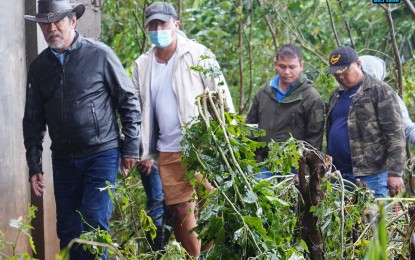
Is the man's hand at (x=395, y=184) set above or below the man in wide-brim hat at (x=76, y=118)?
below

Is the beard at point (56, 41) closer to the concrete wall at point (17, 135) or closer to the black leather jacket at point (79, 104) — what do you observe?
the black leather jacket at point (79, 104)

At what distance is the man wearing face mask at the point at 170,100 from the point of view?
7383mm

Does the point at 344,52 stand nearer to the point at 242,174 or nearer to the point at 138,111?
the point at 138,111

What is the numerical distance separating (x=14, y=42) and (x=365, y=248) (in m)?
3.75

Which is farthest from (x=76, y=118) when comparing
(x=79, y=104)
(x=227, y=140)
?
(x=227, y=140)

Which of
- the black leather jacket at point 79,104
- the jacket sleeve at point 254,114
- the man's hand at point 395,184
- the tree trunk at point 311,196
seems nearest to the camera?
the tree trunk at point 311,196

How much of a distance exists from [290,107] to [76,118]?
6.85 ft

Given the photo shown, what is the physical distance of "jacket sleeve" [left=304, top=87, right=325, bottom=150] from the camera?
7.84 metres

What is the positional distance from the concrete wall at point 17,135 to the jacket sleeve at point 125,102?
1.04m

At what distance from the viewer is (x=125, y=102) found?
6.81 m

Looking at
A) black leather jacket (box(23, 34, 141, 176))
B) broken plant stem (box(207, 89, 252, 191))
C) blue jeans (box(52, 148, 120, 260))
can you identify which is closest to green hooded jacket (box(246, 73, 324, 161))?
black leather jacket (box(23, 34, 141, 176))

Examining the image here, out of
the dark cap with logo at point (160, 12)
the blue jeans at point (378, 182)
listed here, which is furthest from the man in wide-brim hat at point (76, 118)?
the blue jeans at point (378, 182)

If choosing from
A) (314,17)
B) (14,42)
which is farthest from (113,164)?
(314,17)

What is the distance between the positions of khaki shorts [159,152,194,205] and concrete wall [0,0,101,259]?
3.32ft
